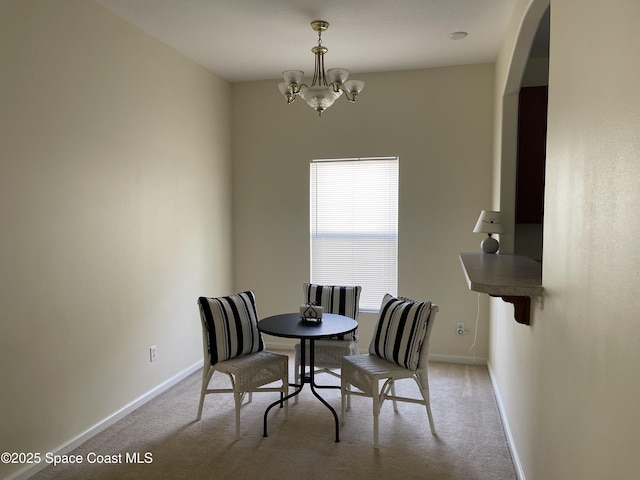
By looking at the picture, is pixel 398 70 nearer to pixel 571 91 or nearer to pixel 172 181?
pixel 172 181

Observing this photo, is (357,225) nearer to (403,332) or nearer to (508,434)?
(403,332)

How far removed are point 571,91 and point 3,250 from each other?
2728 mm

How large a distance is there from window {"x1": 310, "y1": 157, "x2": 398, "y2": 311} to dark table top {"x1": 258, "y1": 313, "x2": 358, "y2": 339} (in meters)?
1.34

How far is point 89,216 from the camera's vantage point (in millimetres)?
3014

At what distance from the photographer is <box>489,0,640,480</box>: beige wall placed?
1.07 m

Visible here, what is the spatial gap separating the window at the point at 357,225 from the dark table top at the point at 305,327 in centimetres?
134

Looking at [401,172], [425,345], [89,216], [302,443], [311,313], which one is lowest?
[302,443]

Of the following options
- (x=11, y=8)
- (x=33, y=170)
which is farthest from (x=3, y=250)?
(x=11, y=8)

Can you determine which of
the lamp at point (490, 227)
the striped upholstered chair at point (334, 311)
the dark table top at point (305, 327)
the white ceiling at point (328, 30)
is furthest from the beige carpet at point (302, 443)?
the white ceiling at point (328, 30)

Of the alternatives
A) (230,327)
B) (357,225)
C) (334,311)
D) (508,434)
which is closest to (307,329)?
(230,327)

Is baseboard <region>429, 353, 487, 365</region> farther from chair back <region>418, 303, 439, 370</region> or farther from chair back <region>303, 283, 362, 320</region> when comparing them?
chair back <region>418, 303, 439, 370</region>

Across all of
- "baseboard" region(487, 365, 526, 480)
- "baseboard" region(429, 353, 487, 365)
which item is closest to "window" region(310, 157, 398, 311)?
"baseboard" region(429, 353, 487, 365)

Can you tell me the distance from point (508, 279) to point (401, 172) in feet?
8.82

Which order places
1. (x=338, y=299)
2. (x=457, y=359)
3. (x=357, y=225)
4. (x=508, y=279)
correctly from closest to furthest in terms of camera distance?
1. (x=508, y=279)
2. (x=338, y=299)
3. (x=457, y=359)
4. (x=357, y=225)
